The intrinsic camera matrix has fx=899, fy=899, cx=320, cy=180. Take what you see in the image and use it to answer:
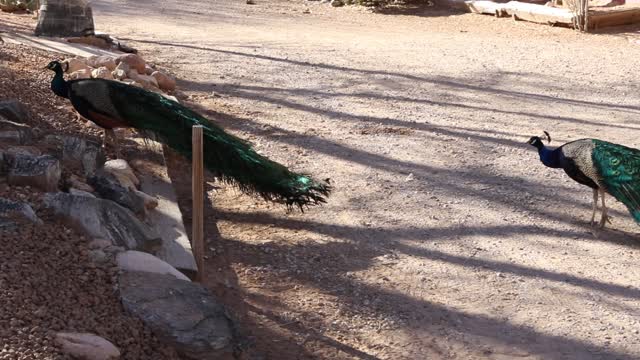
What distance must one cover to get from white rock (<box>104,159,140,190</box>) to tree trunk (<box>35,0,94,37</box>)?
6.51 m

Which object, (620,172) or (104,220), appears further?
(620,172)

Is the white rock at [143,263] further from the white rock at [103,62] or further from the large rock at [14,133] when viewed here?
the white rock at [103,62]

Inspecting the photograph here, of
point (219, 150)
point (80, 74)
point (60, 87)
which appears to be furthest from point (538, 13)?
point (219, 150)

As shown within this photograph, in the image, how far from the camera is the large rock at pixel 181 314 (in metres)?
4.33

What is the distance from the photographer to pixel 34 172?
213 inches

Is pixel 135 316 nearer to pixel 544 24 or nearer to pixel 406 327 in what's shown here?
pixel 406 327

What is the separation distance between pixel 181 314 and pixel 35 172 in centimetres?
160

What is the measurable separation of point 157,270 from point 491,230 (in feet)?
9.29

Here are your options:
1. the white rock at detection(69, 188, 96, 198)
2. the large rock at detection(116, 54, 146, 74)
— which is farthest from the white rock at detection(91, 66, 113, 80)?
the white rock at detection(69, 188, 96, 198)

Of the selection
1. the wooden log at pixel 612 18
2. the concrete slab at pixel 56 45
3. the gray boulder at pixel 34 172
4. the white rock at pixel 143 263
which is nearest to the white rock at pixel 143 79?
the concrete slab at pixel 56 45

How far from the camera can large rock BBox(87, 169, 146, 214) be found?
5.68m

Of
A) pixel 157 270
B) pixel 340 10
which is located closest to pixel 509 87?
pixel 157 270

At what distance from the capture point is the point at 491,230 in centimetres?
666

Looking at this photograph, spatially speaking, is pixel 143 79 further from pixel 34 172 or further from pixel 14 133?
pixel 34 172
